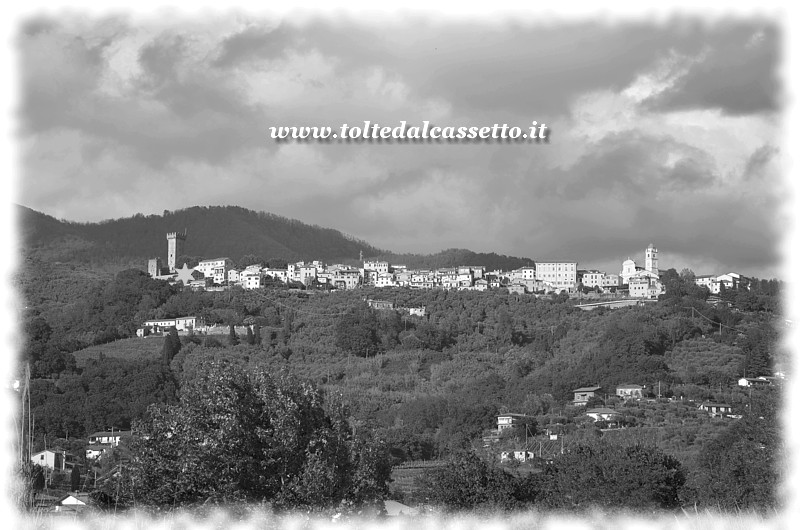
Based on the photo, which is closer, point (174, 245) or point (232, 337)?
point (232, 337)

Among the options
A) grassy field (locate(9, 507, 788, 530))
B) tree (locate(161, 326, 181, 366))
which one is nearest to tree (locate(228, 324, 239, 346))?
tree (locate(161, 326, 181, 366))

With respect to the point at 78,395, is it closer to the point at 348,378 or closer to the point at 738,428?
the point at 348,378

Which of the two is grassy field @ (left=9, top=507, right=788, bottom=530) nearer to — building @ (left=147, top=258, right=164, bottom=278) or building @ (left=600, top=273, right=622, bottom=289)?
building @ (left=600, top=273, right=622, bottom=289)

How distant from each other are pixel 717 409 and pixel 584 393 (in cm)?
686

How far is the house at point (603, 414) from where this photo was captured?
3759cm

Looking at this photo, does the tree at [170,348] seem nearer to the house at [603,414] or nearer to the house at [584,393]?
the house at [584,393]

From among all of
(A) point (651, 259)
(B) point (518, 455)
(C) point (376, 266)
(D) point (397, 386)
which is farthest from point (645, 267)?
(B) point (518, 455)

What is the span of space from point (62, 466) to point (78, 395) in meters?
15.3

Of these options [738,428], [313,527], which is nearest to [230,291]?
[738,428]

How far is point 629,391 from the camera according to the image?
1745 inches

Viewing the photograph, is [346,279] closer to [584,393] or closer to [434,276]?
[434,276]

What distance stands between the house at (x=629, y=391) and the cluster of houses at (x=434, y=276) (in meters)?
27.7

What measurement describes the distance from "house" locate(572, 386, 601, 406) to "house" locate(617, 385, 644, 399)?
87cm

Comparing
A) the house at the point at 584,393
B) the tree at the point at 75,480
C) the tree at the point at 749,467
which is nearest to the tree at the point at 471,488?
the tree at the point at 749,467
